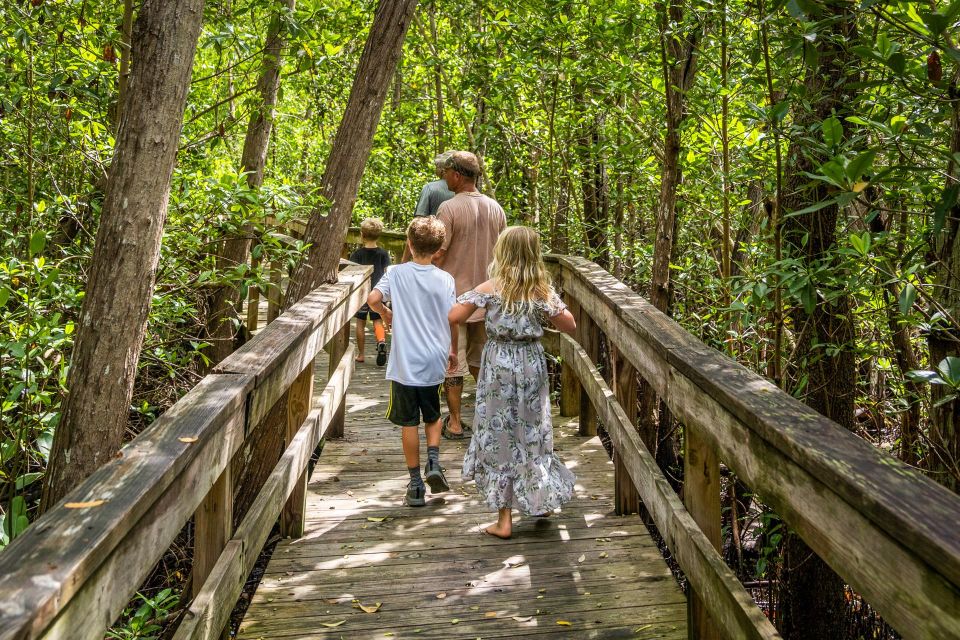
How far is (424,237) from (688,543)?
2388mm

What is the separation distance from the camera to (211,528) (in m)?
2.63

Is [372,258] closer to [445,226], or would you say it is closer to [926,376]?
[445,226]

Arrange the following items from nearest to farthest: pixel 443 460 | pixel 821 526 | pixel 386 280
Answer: pixel 821 526 < pixel 386 280 < pixel 443 460

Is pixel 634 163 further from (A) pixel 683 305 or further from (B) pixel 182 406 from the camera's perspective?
(B) pixel 182 406

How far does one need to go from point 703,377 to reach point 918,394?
199 cm

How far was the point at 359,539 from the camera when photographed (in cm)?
411

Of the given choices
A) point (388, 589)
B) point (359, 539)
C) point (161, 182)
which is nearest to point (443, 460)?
point (359, 539)

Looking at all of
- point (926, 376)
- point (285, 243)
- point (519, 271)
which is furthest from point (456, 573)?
point (285, 243)

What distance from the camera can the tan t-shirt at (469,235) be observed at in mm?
5719

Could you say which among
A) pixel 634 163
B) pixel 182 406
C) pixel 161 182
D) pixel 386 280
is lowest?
pixel 182 406

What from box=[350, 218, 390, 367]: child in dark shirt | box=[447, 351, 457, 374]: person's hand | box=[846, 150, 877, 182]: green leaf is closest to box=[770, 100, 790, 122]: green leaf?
box=[846, 150, 877, 182]: green leaf

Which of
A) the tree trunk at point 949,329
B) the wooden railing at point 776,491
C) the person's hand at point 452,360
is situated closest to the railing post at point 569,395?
the person's hand at point 452,360

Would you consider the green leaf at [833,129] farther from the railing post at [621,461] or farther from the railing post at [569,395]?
the railing post at [569,395]

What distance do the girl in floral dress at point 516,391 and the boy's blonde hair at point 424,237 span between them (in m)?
0.49
